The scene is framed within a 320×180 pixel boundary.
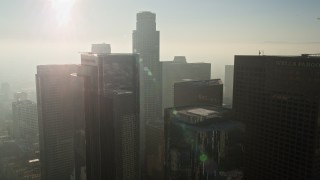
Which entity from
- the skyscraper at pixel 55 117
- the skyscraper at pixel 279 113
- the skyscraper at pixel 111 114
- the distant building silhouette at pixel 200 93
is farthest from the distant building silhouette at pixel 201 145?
the skyscraper at pixel 55 117

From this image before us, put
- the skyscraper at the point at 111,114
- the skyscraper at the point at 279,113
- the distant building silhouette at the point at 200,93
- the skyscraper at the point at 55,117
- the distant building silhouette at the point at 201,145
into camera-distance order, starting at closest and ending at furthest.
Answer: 1. the distant building silhouette at the point at 201,145
2. the skyscraper at the point at 279,113
3. the skyscraper at the point at 111,114
4. the distant building silhouette at the point at 200,93
5. the skyscraper at the point at 55,117

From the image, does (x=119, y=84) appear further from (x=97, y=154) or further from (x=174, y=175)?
(x=174, y=175)

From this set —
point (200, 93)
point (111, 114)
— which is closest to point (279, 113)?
point (200, 93)

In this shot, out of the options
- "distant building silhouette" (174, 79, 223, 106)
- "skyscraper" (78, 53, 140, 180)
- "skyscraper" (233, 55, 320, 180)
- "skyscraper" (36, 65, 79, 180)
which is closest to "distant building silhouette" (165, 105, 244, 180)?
"skyscraper" (233, 55, 320, 180)

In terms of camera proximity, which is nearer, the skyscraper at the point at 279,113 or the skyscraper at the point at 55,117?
the skyscraper at the point at 279,113

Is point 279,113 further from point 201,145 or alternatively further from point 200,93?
point 200,93

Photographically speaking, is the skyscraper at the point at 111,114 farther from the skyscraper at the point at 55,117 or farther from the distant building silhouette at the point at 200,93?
the skyscraper at the point at 55,117

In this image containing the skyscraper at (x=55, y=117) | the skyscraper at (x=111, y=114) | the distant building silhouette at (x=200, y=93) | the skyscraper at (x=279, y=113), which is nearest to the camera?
the skyscraper at (x=279, y=113)

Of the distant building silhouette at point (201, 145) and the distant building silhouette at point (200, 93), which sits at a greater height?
the distant building silhouette at point (200, 93)
